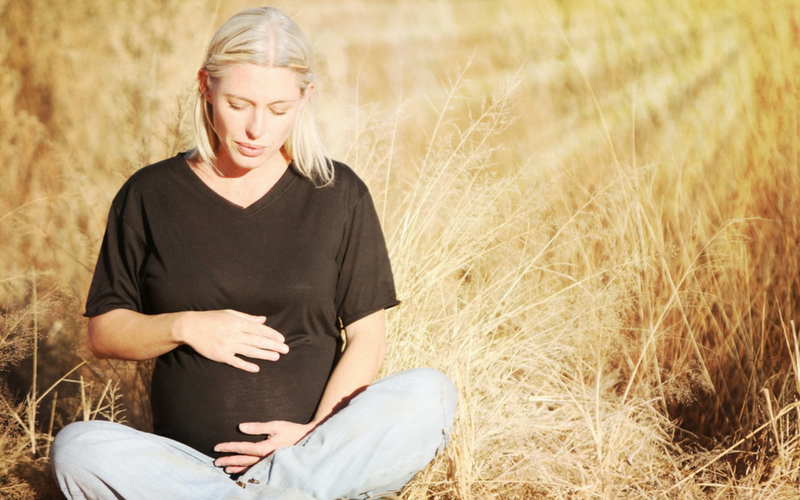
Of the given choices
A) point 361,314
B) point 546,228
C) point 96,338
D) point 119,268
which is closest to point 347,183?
point 361,314

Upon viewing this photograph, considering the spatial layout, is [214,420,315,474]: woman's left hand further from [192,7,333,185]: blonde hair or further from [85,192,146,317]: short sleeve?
[192,7,333,185]: blonde hair

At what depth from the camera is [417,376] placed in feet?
5.75

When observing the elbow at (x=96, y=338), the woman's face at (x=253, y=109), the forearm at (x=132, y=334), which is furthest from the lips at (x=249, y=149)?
the elbow at (x=96, y=338)

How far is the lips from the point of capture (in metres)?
1.79

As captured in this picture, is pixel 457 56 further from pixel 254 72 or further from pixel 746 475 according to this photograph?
pixel 746 475

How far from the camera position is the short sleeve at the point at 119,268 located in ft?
6.16

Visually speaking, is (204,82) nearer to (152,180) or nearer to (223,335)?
(152,180)

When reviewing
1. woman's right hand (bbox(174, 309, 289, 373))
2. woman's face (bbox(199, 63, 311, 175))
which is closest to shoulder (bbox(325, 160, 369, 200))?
woman's face (bbox(199, 63, 311, 175))

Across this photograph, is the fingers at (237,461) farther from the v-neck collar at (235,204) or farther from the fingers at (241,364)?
the v-neck collar at (235,204)

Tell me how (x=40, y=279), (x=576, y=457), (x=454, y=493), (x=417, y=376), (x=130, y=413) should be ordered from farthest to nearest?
(x=40, y=279), (x=130, y=413), (x=576, y=457), (x=454, y=493), (x=417, y=376)

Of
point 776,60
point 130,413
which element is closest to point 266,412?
point 130,413

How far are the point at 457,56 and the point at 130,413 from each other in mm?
2105

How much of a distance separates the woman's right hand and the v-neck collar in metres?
0.26

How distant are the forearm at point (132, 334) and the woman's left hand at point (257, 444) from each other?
0.84ft
